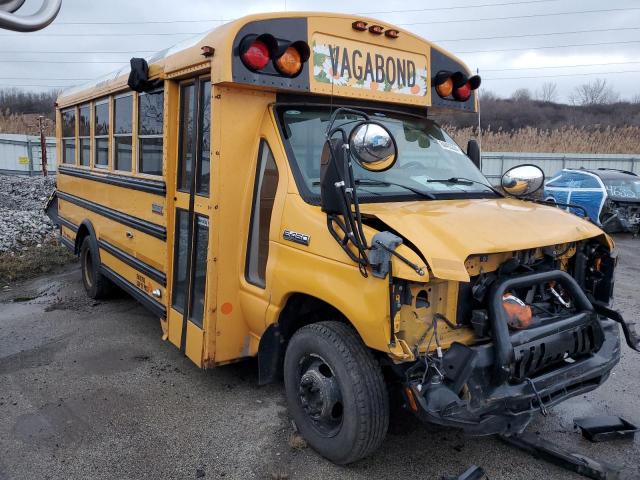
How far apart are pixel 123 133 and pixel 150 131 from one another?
67 cm

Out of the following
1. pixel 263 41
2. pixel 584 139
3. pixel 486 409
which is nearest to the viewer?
pixel 486 409

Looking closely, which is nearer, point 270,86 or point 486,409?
point 486,409

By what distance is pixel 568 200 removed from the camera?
40.5ft

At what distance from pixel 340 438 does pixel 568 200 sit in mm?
11001

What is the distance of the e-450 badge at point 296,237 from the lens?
3.19 m

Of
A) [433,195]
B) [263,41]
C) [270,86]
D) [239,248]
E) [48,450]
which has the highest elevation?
[263,41]

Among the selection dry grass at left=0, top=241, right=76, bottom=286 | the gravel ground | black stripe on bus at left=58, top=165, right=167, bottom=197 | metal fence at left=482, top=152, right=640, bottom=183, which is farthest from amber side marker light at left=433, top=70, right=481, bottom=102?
metal fence at left=482, top=152, right=640, bottom=183

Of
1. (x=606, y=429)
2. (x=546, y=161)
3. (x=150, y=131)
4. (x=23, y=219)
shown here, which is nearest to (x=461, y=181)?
(x=606, y=429)

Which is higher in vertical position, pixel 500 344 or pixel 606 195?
→ pixel 606 195

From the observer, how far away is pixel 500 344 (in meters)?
2.75

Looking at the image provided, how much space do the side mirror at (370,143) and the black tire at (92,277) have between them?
440cm

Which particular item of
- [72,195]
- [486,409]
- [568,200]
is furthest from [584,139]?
[486,409]

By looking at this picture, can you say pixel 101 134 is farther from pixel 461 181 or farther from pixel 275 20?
pixel 461 181

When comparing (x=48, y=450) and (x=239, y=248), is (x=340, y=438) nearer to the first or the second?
(x=239, y=248)
